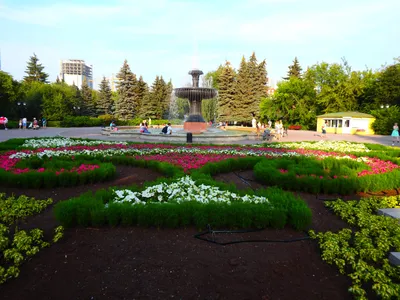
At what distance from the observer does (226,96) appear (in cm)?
4650

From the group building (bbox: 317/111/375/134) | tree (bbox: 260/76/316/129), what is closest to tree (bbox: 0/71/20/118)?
tree (bbox: 260/76/316/129)

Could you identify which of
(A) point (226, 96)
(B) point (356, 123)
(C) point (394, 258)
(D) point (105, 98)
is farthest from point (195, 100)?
(D) point (105, 98)

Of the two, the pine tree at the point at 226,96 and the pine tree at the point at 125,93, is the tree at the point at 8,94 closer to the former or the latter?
the pine tree at the point at 125,93

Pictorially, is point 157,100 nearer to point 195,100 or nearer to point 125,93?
point 125,93

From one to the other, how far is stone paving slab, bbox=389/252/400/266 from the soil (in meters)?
0.68

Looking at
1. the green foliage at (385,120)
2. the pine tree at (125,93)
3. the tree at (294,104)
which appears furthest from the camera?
the pine tree at (125,93)

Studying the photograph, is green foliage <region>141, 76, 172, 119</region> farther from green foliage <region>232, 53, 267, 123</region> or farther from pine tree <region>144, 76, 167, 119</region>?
green foliage <region>232, 53, 267, 123</region>

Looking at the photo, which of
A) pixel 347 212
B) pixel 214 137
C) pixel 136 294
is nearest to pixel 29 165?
pixel 136 294

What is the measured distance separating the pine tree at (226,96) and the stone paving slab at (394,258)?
43.5 m

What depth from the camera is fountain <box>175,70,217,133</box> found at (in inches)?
795

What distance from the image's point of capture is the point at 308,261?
3078mm

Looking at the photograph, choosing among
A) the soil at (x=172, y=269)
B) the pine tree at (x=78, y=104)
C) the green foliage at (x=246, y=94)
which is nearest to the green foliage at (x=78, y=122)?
the pine tree at (x=78, y=104)

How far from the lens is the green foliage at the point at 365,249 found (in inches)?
101

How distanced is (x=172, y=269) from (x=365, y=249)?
2.22 metres
